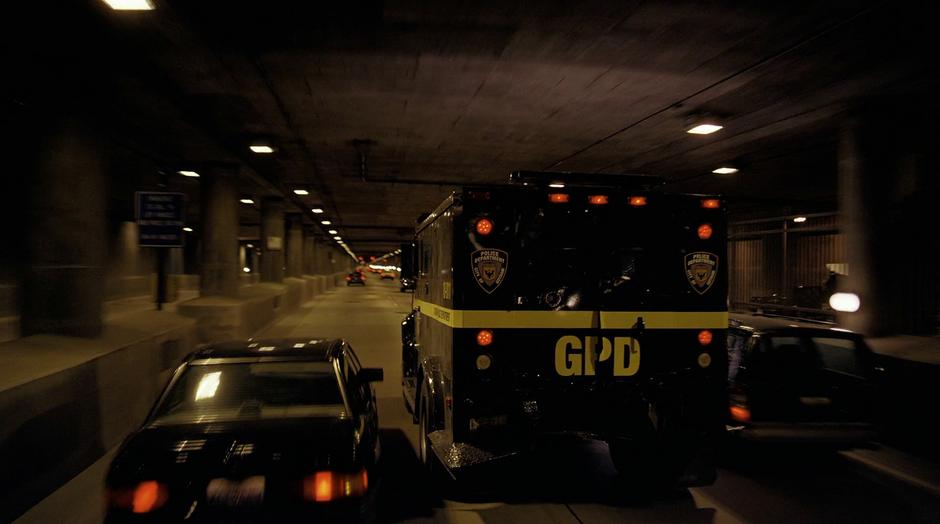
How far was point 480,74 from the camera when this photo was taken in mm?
8555

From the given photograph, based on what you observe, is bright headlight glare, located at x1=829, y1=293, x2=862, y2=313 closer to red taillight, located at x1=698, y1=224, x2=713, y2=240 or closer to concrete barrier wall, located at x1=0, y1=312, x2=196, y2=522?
red taillight, located at x1=698, y1=224, x2=713, y2=240

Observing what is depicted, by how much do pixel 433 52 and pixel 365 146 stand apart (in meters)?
5.86

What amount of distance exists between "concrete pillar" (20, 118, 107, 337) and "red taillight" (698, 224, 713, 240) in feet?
24.8

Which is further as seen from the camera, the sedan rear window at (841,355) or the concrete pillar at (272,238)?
the concrete pillar at (272,238)

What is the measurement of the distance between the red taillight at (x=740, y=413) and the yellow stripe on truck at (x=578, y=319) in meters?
1.40

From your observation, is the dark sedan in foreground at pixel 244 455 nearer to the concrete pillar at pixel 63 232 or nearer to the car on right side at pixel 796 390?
the car on right side at pixel 796 390

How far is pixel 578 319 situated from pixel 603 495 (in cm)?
182

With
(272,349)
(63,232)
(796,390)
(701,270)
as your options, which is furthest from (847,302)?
(63,232)

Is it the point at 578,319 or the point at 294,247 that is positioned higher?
the point at 294,247

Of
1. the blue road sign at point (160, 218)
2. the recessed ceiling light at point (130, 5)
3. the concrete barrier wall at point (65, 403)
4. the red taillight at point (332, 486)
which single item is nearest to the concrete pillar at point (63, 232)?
the concrete barrier wall at point (65, 403)

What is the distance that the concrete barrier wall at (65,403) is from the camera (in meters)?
5.57

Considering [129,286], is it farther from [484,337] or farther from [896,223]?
[896,223]

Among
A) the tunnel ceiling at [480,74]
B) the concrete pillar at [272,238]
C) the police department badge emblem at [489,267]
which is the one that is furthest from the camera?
the concrete pillar at [272,238]

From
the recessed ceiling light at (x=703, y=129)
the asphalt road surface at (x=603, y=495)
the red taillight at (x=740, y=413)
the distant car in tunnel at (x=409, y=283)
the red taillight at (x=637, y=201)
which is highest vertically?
the recessed ceiling light at (x=703, y=129)
